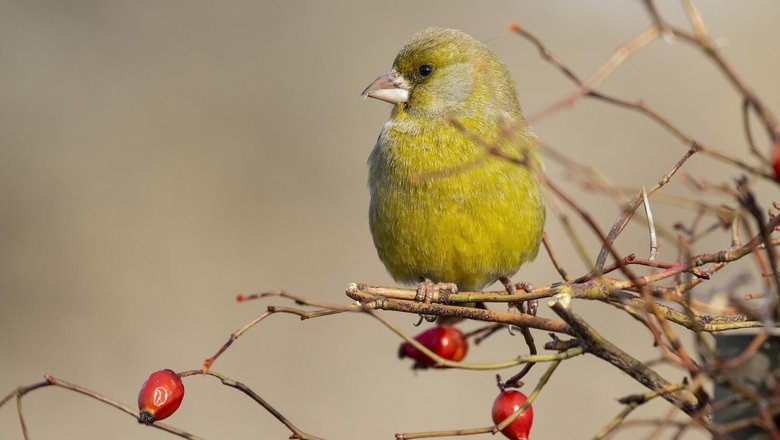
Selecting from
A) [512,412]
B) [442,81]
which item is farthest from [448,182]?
[512,412]

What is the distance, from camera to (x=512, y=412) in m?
2.08

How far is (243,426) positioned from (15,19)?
498cm

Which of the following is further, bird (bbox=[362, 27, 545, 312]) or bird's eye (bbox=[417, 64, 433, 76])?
bird's eye (bbox=[417, 64, 433, 76])

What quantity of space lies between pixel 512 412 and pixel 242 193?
5.84m

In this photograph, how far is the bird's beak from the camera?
3.79 meters

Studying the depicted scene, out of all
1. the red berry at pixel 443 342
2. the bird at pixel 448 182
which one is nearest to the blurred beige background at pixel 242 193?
the bird at pixel 448 182

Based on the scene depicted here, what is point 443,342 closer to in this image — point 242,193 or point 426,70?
point 426,70

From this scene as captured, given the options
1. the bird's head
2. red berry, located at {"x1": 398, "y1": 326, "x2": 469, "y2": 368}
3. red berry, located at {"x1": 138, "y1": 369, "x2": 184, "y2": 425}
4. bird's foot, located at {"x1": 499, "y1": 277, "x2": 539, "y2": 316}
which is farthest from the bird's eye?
red berry, located at {"x1": 138, "y1": 369, "x2": 184, "y2": 425}

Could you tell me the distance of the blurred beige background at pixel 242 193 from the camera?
6449mm

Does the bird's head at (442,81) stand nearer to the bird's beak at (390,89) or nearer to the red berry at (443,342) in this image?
the bird's beak at (390,89)

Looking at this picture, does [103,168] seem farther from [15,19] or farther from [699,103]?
[699,103]

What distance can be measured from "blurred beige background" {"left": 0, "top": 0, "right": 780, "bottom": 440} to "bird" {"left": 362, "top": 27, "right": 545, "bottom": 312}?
2.78 metres

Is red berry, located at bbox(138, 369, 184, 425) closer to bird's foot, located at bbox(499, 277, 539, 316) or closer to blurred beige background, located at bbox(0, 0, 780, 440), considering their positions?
bird's foot, located at bbox(499, 277, 539, 316)

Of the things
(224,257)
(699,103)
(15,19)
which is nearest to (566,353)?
(224,257)
